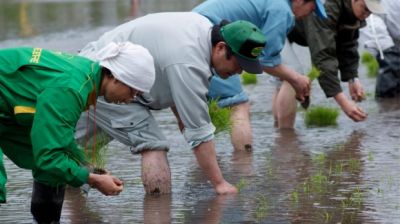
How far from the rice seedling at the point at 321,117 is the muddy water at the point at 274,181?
11 centimetres

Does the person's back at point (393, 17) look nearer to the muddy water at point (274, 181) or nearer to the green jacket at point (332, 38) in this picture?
the muddy water at point (274, 181)

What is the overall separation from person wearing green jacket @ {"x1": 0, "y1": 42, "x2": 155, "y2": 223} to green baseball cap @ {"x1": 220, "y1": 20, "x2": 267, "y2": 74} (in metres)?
0.91

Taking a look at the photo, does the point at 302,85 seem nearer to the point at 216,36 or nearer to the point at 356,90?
the point at 356,90

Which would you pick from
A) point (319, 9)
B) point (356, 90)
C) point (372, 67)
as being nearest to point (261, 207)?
A: point (319, 9)

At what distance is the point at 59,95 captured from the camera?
6016 mm

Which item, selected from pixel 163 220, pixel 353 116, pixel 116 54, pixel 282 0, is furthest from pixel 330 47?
pixel 116 54

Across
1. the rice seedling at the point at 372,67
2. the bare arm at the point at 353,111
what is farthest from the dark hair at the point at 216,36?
the rice seedling at the point at 372,67

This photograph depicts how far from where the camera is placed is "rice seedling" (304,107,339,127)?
1066cm

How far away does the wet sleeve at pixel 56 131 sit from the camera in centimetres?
598

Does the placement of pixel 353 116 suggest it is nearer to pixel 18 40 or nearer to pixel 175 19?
pixel 175 19

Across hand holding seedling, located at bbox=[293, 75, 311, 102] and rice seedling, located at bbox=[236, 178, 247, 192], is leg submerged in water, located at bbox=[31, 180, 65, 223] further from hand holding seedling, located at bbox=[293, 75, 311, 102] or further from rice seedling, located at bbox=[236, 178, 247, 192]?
hand holding seedling, located at bbox=[293, 75, 311, 102]

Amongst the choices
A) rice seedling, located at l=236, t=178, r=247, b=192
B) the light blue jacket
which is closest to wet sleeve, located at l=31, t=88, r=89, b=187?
rice seedling, located at l=236, t=178, r=247, b=192

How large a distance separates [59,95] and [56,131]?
18 centimetres

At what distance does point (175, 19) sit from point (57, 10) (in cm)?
1514
